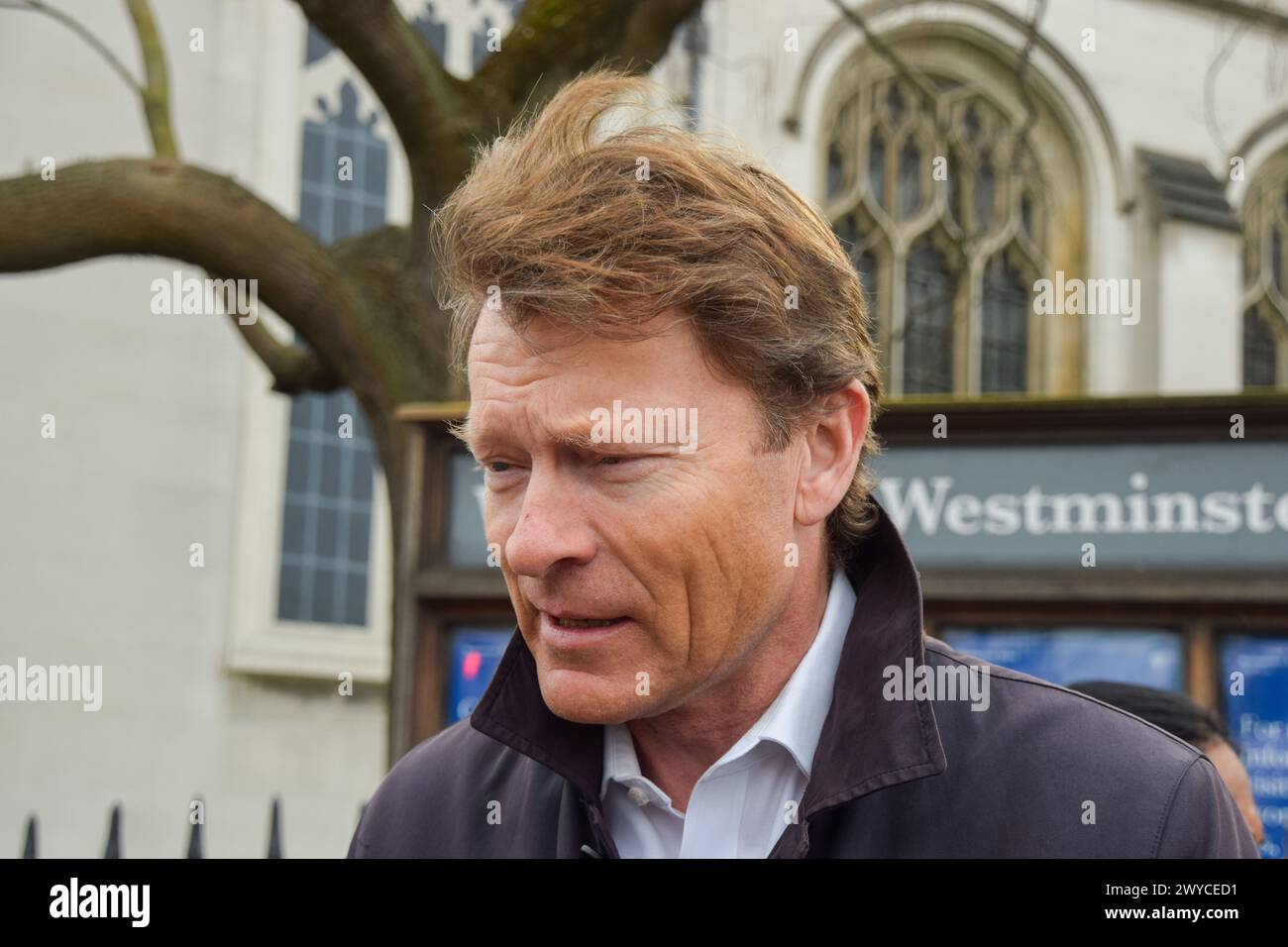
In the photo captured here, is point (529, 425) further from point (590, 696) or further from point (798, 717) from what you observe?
point (798, 717)

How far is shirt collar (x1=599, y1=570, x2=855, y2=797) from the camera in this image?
2.14 meters

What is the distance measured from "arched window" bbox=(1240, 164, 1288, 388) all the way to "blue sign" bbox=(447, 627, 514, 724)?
13.6 meters

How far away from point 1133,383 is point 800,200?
15.1 meters

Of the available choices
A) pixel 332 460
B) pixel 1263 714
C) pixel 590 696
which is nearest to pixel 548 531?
pixel 590 696

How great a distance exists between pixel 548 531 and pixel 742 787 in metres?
0.43

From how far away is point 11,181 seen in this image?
18.0 feet

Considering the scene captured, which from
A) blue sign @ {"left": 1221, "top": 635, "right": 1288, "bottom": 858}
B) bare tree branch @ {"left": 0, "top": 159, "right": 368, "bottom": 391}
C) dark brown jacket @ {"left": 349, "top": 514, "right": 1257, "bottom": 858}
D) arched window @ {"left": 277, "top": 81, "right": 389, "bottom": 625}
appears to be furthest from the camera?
arched window @ {"left": 277, "top": 81, "right": 389, "bottom": 625}

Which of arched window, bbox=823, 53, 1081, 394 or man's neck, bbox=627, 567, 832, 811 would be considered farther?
arched window, bbox=823, 53, 1081, 394

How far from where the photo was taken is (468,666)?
5586mm

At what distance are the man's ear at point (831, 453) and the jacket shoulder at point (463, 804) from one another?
19.0 inches

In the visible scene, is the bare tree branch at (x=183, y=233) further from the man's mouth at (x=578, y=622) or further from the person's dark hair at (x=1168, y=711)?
the man's mouth at (x=578, y=622)

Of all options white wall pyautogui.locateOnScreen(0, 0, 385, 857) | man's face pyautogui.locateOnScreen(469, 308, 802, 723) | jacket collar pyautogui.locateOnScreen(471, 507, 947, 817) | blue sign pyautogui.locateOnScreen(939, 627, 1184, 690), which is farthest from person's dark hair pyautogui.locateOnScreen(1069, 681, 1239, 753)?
white wall pyautogui.locateOnScreen(0, 0, 385, 857)

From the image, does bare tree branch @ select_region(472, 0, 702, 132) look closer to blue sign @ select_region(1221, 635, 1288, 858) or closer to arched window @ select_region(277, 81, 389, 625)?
blue sign @ select_region(1221, 635, 1288, 858)

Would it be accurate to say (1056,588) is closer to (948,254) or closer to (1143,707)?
(1143,707)
